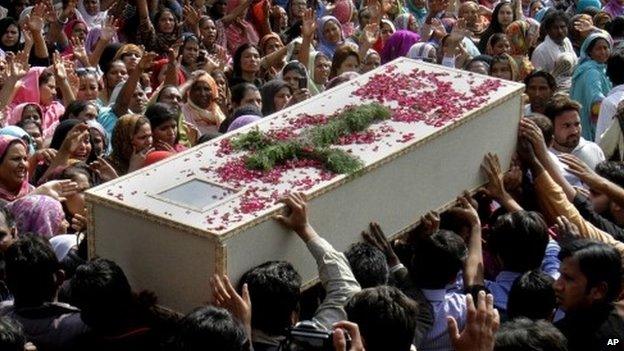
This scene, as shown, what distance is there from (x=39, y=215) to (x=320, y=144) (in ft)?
4.72

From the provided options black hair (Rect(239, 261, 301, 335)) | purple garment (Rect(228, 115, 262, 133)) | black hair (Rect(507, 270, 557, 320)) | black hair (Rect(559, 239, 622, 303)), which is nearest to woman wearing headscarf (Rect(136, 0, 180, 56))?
purple garment (Rect(228, 115, 262, 133))

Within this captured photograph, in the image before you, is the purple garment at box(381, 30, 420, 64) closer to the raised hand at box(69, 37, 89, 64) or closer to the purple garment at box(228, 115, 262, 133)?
the raised hand at box(69, 37, 89, 64)

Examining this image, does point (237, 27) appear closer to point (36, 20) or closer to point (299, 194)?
point (36, 20)

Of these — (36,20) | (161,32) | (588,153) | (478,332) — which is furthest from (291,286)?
(161,32)

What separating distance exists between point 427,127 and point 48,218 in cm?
191

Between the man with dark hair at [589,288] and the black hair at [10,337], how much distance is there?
6.59 ft

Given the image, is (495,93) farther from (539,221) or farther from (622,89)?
(622,89)

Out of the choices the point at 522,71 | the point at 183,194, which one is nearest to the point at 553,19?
the point at 522,71

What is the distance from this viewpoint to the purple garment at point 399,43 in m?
10.7

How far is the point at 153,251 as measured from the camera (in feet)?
15.7

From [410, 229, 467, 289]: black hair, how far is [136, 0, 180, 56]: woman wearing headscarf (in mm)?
5787

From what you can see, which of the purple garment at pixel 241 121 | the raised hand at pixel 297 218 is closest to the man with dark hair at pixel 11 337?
the raised hand at pixel 297 218

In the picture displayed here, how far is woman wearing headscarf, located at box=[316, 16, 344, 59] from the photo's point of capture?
35.5 ft

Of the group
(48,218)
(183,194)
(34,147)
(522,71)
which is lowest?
(522,71)
